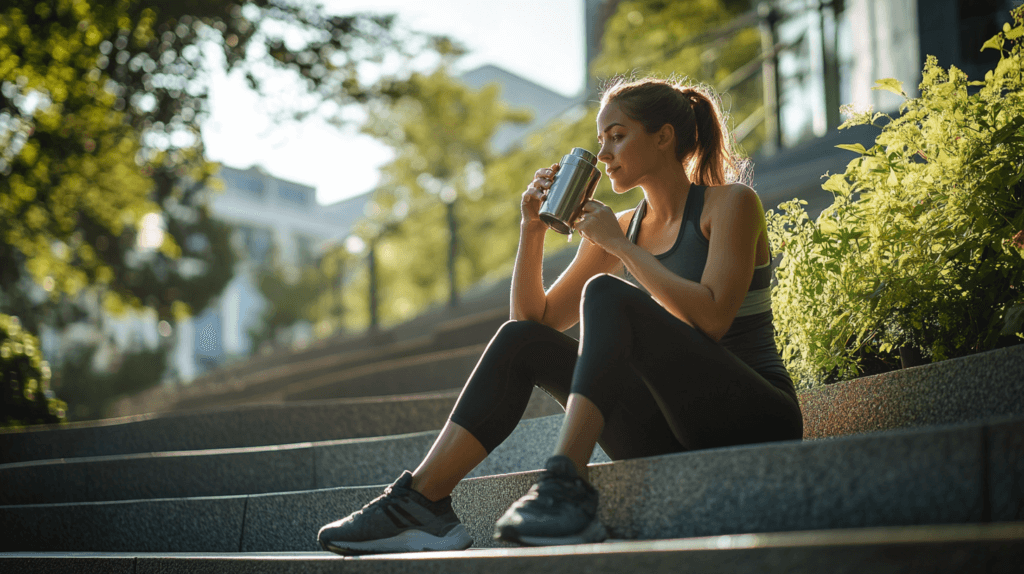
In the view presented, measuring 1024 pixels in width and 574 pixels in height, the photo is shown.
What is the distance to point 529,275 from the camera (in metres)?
2.92

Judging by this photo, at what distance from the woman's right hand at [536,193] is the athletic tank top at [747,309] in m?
0.45

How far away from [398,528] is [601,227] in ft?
3.57

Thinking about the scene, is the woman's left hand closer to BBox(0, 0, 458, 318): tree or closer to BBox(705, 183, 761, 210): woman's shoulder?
BBox(705, 183, 761, 210): woman's shoulder

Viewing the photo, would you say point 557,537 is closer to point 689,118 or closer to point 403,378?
point 689,118

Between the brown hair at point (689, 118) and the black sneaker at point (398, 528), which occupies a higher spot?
the brown hair at point (689, 118)

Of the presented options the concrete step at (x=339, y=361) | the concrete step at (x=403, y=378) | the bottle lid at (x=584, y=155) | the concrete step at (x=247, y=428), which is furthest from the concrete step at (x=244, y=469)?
the concrete step at (x=339, y=361)

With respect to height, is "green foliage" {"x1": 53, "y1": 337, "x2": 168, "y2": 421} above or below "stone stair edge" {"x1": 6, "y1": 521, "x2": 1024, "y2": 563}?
above

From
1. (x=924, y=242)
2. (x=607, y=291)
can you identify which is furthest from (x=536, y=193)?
(x=924, y=242)

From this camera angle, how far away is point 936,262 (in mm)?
2697

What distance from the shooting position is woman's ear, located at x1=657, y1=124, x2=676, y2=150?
8.98 feet

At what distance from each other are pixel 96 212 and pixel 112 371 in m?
15.2

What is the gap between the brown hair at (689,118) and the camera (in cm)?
270

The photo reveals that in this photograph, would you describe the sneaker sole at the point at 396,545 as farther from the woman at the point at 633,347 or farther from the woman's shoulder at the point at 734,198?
the woman's shoulder at the point at 734,198

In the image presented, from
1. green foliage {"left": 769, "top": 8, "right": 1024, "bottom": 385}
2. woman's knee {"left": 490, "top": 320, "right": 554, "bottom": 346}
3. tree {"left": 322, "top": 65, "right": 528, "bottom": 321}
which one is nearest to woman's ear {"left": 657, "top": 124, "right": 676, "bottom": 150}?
green foliage {"left": 769, "top": 8, "right": 1024, "bottom": 385}
